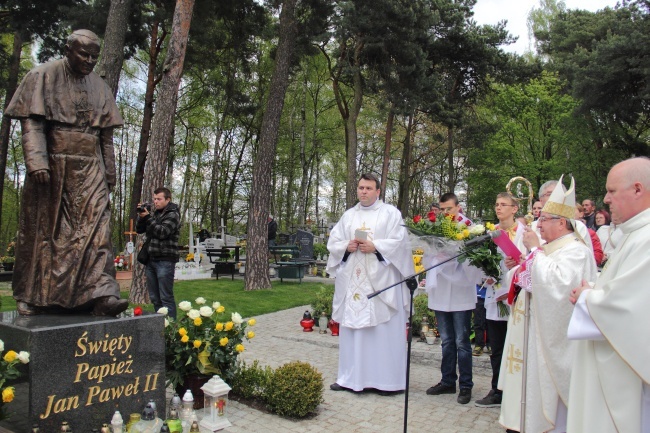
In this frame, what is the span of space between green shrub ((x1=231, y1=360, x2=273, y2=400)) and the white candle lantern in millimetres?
583

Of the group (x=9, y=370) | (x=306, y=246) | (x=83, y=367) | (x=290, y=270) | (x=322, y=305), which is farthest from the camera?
(x=306, y=246)

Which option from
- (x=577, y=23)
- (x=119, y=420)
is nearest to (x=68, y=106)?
(x=119, y=420)

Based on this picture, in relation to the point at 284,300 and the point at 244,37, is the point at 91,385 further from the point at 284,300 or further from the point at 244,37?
the point at 244,37

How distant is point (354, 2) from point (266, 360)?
1250 cm

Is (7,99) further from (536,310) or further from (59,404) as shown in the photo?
(536,310)

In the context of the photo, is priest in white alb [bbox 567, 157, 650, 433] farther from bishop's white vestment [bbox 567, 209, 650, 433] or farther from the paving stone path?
the paving stone path

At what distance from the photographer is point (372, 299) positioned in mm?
6238

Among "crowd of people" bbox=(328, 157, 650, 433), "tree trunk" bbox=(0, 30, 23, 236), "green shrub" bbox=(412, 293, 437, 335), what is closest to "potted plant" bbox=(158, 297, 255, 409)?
"crowd of people" bbox=(328, 157, 650, 433)

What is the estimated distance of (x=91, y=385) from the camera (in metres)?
4.31

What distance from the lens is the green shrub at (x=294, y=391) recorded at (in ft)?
17.1

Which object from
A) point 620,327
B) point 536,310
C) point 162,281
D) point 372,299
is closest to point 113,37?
point 162,281

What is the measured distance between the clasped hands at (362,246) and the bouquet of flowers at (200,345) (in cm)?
144

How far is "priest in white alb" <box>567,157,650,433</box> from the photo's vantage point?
2738 millimetres

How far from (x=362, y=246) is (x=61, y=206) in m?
3.12
